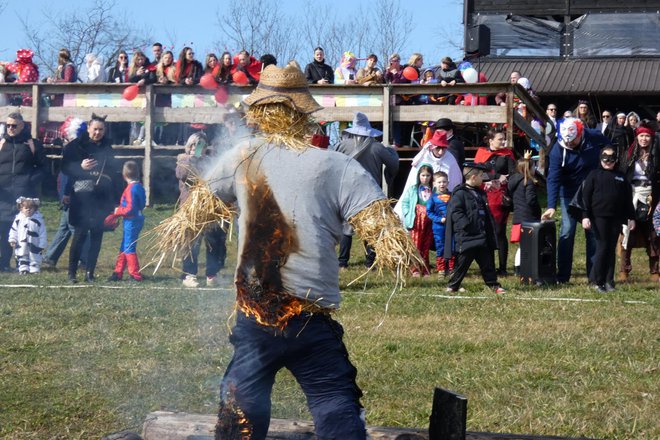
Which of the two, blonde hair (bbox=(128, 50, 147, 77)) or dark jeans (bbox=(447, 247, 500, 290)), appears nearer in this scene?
dark jeans (bbox=(447, 247, 500, 290))

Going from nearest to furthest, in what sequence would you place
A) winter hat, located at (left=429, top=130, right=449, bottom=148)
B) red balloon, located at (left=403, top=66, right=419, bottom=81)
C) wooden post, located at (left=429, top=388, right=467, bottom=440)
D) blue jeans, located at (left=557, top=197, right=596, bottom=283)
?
wooden post, located at (left=429, top=388, right=467, bottom=440), blue jeans, located at (left=557, top=197, right=596, bottom=283), winter hat, located at (left=429, top=130, right=449, bottom=148), red balloon, located at (left=403, top=66, right=419, bottom=81)

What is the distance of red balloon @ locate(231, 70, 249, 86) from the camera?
46.3ft

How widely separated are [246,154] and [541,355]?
156 inches

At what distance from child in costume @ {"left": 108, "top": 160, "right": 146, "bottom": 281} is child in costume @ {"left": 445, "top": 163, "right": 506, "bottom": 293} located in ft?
11.5

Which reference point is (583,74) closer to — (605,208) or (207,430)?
(605,208)

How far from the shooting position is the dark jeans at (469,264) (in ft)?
37.3

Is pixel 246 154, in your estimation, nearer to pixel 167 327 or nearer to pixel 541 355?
pixel 541 355

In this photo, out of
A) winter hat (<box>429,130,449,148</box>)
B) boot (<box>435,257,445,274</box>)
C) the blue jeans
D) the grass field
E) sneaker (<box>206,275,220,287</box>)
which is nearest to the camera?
the grass field

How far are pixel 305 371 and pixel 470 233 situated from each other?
23.2 feet

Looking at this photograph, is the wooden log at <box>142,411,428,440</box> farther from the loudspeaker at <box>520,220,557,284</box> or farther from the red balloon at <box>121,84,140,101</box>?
the red balloon at <box>121,84,140,101</box>

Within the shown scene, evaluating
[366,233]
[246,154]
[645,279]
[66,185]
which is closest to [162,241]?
[246,154]

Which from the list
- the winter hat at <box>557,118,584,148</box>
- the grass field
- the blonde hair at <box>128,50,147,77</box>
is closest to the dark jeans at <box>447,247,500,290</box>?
the grass field

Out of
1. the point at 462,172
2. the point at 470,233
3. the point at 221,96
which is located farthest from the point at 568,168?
the point at 221,96

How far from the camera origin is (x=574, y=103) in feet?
84.6
